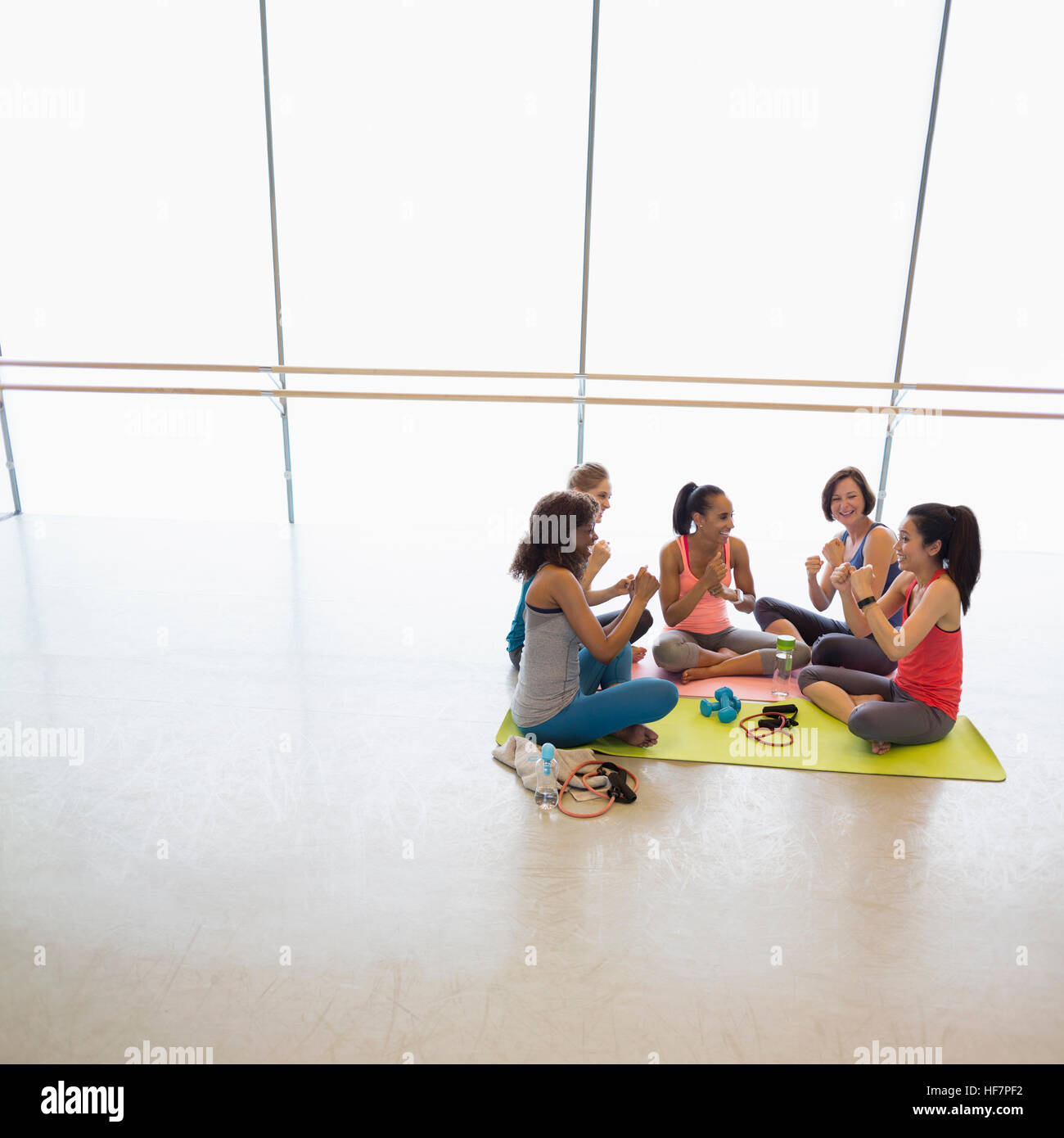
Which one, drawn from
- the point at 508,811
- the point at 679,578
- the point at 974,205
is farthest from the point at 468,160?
the point at 508,811

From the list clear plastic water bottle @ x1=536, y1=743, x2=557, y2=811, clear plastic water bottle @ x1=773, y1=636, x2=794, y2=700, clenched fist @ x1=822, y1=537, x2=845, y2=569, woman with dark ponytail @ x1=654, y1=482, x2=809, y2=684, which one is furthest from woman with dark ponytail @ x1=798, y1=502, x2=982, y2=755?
clear plastic water bottle @ x1=536, y1=743, x2=557, y2=811

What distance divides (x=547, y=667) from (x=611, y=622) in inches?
33.5

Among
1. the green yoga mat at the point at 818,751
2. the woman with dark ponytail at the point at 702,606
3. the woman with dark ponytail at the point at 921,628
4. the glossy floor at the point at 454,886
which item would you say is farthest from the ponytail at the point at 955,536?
the woman with dark ponytail at the point at 702,606

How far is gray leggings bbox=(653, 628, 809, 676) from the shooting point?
356 cm

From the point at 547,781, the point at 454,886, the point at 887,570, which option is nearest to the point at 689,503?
the point at 887,570

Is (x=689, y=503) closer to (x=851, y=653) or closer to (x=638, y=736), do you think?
(x=851, y=653)

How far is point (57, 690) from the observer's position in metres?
3.36

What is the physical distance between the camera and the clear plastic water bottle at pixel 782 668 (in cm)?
337

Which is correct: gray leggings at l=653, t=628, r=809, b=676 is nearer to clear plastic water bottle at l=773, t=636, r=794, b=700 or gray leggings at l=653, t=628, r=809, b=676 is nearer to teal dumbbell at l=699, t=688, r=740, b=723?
clear plastic water bottle at l=773, t=636, r=794, b=700

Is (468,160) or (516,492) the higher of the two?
(468,160)

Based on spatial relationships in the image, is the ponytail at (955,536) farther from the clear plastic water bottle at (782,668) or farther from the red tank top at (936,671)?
the clear plastic water bottle at (782,668)

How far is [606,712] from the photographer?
113 inches
